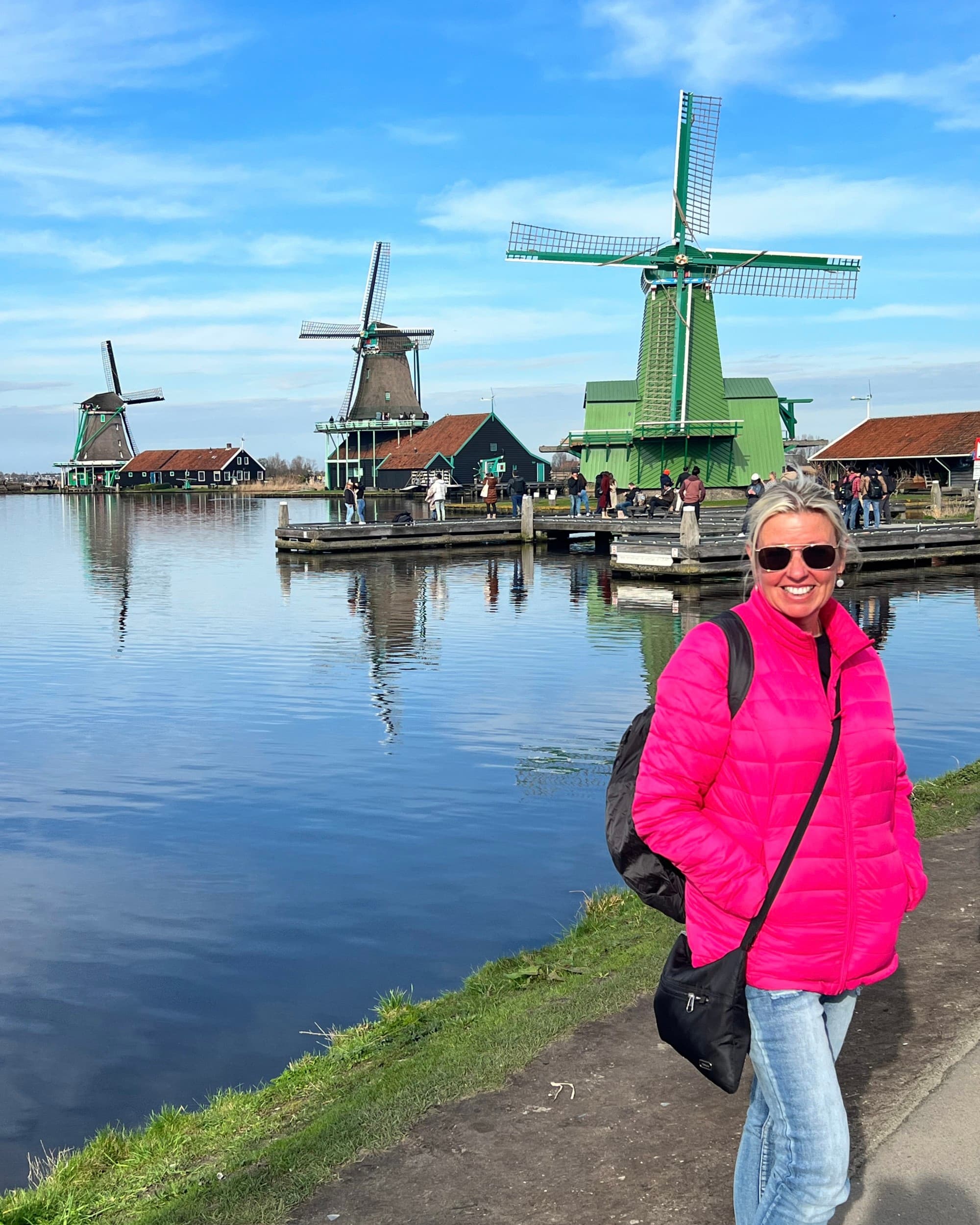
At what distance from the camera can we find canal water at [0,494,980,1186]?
6371 mm

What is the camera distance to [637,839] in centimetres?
292

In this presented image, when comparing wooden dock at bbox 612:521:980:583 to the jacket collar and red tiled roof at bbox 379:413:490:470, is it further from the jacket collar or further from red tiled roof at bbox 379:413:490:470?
red tiled roof at bbox 379:413:490:470

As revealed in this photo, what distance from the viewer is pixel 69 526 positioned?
56.4 metres

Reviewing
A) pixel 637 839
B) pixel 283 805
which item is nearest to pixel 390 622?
pixel 283 805

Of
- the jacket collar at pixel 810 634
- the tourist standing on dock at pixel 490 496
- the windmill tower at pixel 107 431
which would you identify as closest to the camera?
the jacket collar at pixel 810 634

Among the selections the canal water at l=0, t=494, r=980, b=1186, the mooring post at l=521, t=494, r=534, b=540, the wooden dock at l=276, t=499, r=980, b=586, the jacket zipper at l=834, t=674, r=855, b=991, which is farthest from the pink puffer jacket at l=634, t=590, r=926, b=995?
the mooring post at l=521, t=494, r=534, b=540

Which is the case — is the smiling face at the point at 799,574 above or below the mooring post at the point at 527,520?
above

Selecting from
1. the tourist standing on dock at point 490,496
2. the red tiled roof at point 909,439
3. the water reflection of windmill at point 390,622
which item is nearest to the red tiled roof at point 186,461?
the red tiled roof at point 909,439

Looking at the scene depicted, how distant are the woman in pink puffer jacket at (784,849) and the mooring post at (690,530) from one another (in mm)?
23881

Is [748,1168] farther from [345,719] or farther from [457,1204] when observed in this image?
[345,719]

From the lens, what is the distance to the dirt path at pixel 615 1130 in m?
3.46

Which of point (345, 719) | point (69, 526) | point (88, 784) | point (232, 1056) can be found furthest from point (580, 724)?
point (69, 526)

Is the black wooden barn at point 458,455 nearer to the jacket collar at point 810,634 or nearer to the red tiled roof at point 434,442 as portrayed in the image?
the red tiled roof at point 434,442

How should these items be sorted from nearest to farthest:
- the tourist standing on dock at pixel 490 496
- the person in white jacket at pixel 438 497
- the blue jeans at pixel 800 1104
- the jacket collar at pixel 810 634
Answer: the blue jeans at pixel 800 1104, the jacket collar at pixel 810 634, the person in white jacket at pixel 438 497, the tourist standing on dock at pixel 490 496
